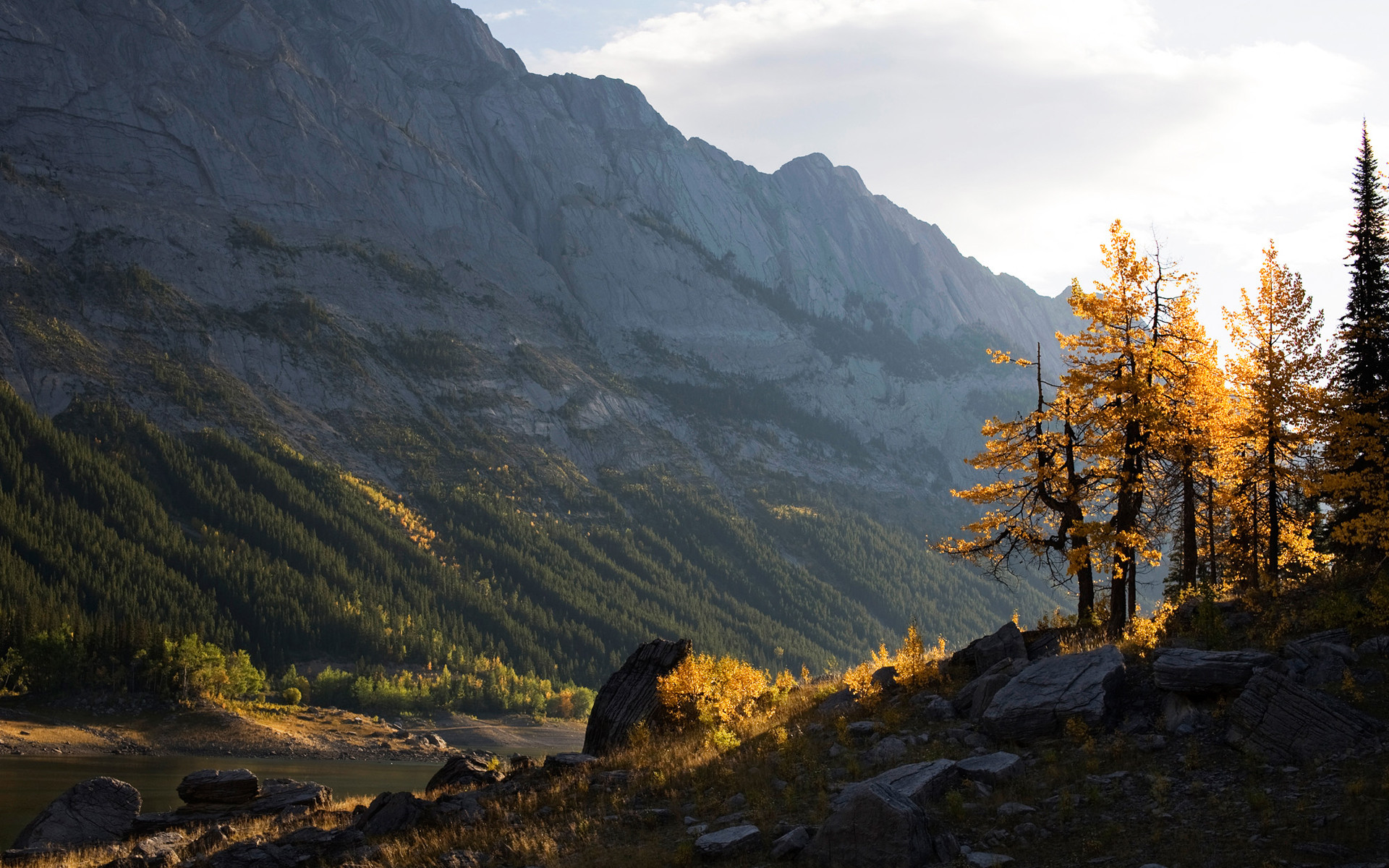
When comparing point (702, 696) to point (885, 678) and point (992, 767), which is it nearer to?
point (885, 678)

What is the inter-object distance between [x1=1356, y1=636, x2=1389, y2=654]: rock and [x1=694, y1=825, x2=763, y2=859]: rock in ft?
45.7

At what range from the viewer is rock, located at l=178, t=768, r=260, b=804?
34.8 metres

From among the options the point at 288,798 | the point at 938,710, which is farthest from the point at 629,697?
the point at 938,710

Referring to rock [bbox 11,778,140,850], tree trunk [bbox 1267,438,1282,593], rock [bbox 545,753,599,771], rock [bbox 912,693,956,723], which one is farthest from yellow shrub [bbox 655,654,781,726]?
rock [bbox 11,778,140,850]

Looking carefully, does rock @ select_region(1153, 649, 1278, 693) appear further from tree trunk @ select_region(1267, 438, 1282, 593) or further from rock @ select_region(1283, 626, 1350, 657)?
tree trunk @ select_region(1267, 438, 1282, 593)

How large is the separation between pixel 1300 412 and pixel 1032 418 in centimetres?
854

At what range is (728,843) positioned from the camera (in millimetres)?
18406

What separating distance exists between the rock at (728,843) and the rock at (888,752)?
4.69 meters

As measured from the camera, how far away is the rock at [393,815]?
24266 mm

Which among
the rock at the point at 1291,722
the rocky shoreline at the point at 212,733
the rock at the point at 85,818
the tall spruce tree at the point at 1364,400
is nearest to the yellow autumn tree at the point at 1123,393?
the tall spruce tree at the point at 1364,400

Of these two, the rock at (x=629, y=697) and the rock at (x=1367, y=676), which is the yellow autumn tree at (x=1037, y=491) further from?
the rock at (x=629, y=697)

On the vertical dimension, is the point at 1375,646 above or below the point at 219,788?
above

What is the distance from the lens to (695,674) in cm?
3359

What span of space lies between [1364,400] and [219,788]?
1615 inches
